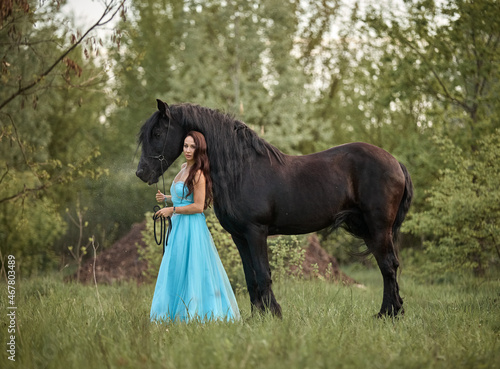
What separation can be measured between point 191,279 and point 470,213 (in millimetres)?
5498

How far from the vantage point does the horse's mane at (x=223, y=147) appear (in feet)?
15.4

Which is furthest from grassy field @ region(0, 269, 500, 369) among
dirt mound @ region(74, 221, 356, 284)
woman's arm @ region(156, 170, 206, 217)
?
dirt mound @ region(74, 221, 356, 284)

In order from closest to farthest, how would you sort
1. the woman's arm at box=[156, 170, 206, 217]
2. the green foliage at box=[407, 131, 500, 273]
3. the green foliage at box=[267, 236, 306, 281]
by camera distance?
the woman's arm at box=[156, 170, 206, 217], the green foliage at box=[267, 236, 306, 281], the green foliage at box=[407, 131, 500, 273]

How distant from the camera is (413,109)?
15.1 m

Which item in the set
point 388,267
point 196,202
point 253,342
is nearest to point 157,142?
point 196,202

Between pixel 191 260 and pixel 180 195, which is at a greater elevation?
pixel 180 195

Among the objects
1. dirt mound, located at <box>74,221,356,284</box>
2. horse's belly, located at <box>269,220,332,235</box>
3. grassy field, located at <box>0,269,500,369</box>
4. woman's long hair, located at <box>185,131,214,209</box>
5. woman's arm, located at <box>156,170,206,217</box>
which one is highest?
woman's long hair, located at <box>185,131,214,209</box>

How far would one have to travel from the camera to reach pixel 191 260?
4.80 metres

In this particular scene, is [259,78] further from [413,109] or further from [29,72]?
[29,72]

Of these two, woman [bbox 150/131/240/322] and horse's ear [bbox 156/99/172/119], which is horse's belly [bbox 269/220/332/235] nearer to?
woman [bbox 150/131/240/322]

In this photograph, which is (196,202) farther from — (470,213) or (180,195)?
(470,213)

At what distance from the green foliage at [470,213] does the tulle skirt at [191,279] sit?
16.4ft

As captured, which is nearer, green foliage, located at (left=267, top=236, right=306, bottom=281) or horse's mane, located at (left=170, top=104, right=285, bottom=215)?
horse's mane, located at (left=170, top=104, right=285, bottom=215)

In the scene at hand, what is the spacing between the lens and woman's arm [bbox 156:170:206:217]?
4.79 m
